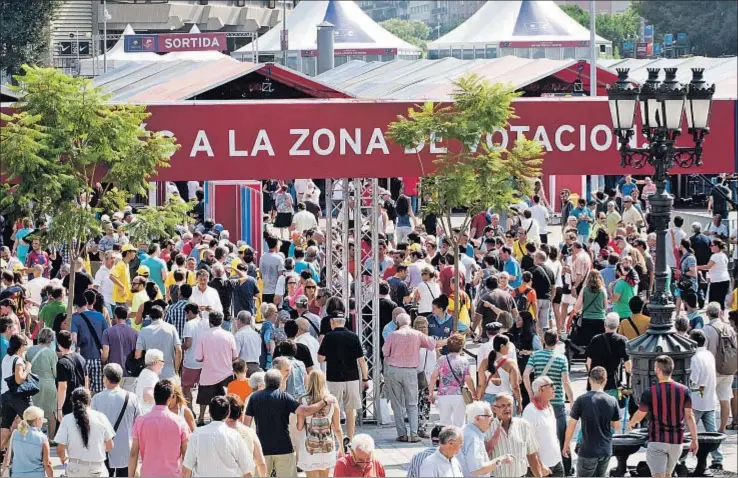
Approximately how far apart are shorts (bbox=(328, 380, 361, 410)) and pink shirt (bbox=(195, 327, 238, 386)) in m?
1.10

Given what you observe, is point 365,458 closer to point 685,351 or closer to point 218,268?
point 685,351

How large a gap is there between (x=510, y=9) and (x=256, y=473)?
6074 centimetres

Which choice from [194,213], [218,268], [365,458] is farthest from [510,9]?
[365,458]

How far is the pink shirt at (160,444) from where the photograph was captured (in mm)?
11117

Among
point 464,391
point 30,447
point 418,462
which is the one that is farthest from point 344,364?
point 418,462

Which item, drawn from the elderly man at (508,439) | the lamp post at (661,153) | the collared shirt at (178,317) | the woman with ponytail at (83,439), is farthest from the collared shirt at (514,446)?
the collared shirt at (178,317)

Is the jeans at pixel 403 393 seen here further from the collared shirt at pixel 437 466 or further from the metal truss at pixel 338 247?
the collared shirt at pixel 437 466

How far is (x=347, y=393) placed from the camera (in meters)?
14.6

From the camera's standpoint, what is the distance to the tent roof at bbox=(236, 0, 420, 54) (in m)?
63.7

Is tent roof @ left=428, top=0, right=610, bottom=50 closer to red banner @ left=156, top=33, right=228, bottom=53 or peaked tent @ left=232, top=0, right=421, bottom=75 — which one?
peaked tent @ left=232, top=0, right=421, bottom=75

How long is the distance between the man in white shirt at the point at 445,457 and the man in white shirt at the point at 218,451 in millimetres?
1626

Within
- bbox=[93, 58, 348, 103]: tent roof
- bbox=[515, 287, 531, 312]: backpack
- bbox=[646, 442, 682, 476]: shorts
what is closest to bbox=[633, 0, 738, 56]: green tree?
bbox=[93, 58, 348, 103]: tent roof

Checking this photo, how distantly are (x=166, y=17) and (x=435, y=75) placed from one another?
196 feet

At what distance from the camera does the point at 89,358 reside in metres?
15.1
